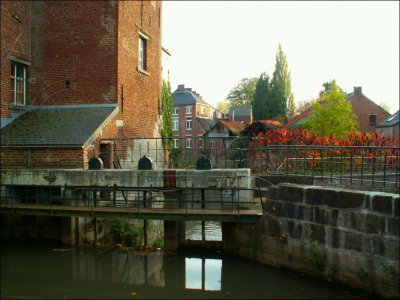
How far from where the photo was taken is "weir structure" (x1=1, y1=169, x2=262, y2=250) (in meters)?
10.4

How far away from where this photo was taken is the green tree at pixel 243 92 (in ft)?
260

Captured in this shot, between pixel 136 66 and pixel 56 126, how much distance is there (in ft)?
14.6

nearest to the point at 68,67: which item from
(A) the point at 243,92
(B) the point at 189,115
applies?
(B) the point at 189,115

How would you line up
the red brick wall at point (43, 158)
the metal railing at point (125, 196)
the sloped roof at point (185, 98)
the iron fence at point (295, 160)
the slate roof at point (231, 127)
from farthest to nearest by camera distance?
the sloped roof at point (185, 98) < the slate roof at point (231, 127) < the iron fence at point (295, 160) < the red brick wall at point (43, 158) < the metal railing at point (125, 196)

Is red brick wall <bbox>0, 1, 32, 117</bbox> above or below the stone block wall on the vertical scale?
above

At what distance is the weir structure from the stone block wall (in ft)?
2.20

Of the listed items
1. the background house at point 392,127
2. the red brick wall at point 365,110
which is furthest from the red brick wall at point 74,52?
the red brick wall at point 365,110

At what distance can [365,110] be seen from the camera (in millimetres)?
49719

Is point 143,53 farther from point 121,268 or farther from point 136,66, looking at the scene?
point 121,268

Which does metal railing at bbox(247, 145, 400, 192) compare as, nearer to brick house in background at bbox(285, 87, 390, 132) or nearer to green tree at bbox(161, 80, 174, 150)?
green tree at bbox(161, 80, 174, 150)

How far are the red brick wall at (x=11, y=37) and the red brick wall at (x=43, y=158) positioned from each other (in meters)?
2.14

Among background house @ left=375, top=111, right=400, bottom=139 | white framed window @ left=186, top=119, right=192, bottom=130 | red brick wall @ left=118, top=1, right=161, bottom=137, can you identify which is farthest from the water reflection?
white framed window @ left=186, top=119, right=192, bottom=130

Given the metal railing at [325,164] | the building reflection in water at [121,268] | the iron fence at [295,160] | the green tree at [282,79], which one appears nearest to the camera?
the building reflection in water at [121,268]

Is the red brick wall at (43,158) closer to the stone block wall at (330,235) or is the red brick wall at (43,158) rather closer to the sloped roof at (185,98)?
the stone block wall at (330,235)
